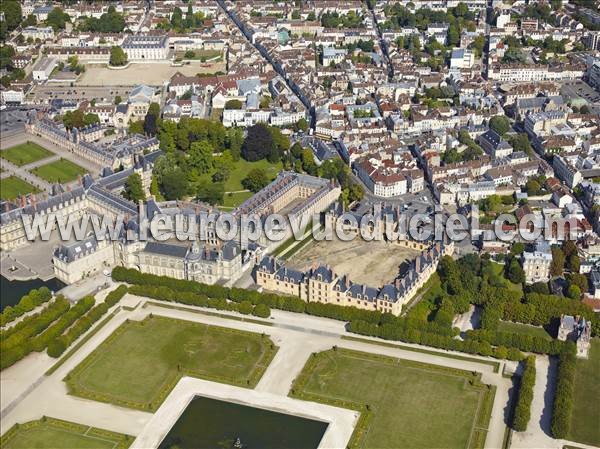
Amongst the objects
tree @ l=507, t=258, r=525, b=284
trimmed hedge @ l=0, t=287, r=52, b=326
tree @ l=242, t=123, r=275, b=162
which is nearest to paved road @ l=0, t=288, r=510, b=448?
trimmed hedge @ l=0, t=287, r=52, b=326

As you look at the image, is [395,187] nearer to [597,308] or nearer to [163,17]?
[597,308]

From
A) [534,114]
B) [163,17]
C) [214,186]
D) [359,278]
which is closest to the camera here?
[359,278]

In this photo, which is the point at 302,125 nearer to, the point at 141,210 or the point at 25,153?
the point at 141,210

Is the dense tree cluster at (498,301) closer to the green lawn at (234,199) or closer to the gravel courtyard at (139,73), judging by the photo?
the green lawn at (234,199)

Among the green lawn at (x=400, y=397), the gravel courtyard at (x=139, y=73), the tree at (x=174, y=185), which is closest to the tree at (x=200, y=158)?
the tree at (x=174, y=185)

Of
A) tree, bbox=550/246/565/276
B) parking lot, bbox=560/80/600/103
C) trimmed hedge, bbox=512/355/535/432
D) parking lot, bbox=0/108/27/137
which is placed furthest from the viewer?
parking lot, bbox=560/80/600/103

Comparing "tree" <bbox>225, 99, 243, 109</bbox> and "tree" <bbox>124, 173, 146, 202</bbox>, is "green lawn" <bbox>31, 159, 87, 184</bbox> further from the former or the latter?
"tree" <bbox>225, 99, 243, 109</bbox>

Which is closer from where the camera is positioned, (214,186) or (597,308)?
(597,308)

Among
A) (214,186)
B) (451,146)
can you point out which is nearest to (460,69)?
(451,146)
